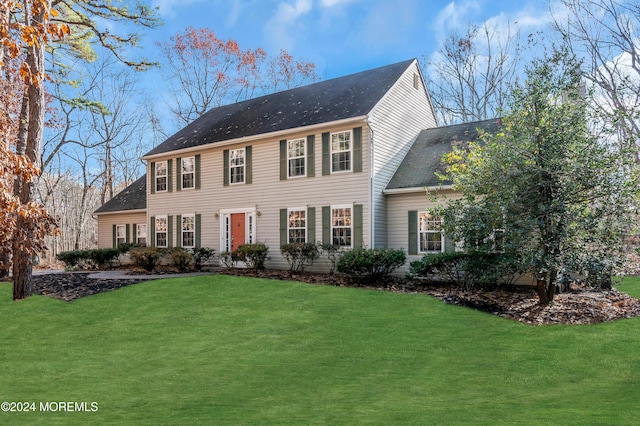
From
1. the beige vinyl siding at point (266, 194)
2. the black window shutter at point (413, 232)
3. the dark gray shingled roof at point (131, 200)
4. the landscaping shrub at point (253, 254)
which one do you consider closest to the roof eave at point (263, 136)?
the beige vinyl siding at point (266, 194)

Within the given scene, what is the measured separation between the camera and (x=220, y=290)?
12.2 meters

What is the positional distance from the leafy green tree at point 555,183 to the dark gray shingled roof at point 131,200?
17389mm

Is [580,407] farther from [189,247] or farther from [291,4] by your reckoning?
[291,4]

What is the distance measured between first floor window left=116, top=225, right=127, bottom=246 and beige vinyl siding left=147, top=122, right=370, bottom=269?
3.75 metres

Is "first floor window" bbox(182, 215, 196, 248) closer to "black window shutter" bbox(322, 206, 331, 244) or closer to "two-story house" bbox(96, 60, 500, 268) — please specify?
"two-story house" bbox(96, 60, 500, 268)

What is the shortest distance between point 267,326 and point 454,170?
5.90 m

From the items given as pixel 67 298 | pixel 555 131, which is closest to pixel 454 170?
pixel 555 131

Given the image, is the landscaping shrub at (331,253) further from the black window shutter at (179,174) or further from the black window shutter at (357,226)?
the black window shutter at (179,174)

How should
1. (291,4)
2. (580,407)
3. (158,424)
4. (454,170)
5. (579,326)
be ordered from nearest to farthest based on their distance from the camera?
(158,424), (580,407), (579,326), (454,170), (291,4)

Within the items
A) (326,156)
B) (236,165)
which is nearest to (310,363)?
(326,156)

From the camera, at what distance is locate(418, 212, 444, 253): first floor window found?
14406 mm

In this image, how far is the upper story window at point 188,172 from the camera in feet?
63.3

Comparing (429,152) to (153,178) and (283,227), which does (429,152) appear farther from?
(153,178)

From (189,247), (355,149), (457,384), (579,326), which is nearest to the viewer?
(457,384)
